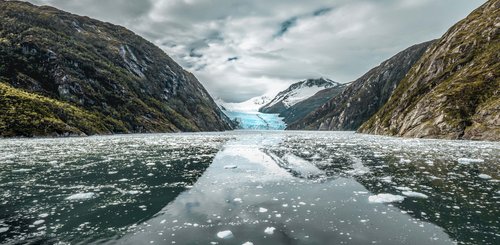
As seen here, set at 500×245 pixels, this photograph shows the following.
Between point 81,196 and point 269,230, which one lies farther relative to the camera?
point 81,196

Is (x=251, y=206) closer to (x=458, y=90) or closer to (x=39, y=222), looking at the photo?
(x=39, y=222)

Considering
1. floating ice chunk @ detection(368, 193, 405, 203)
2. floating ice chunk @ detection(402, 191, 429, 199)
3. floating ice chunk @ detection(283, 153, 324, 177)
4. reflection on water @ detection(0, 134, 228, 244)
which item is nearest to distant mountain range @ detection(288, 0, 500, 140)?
floating ice chunk @ detection(283, 153, 324, 177)

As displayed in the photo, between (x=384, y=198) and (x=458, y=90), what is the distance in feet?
329

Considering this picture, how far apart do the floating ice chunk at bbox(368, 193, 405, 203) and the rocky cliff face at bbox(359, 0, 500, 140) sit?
73808 millimetres

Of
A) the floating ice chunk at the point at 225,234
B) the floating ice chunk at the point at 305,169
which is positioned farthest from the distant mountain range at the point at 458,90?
the floating ice chunk at the point at 225,234

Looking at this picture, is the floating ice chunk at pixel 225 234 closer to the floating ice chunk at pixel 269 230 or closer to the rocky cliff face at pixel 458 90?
the floating ice chunk at pixel 269 230

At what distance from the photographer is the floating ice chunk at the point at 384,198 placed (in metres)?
16.7

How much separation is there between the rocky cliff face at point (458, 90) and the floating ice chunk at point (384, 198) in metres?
73.8

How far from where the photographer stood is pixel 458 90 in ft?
318

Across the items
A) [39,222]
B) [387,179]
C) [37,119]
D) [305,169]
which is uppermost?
[37,119]

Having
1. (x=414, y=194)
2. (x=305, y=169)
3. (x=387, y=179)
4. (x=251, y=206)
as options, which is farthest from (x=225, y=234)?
(x=305, y=169)

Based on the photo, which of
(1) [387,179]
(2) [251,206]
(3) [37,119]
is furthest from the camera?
(3) [37,119]

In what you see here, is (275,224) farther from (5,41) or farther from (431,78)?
(5,41)

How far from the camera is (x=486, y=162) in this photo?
31125mm
